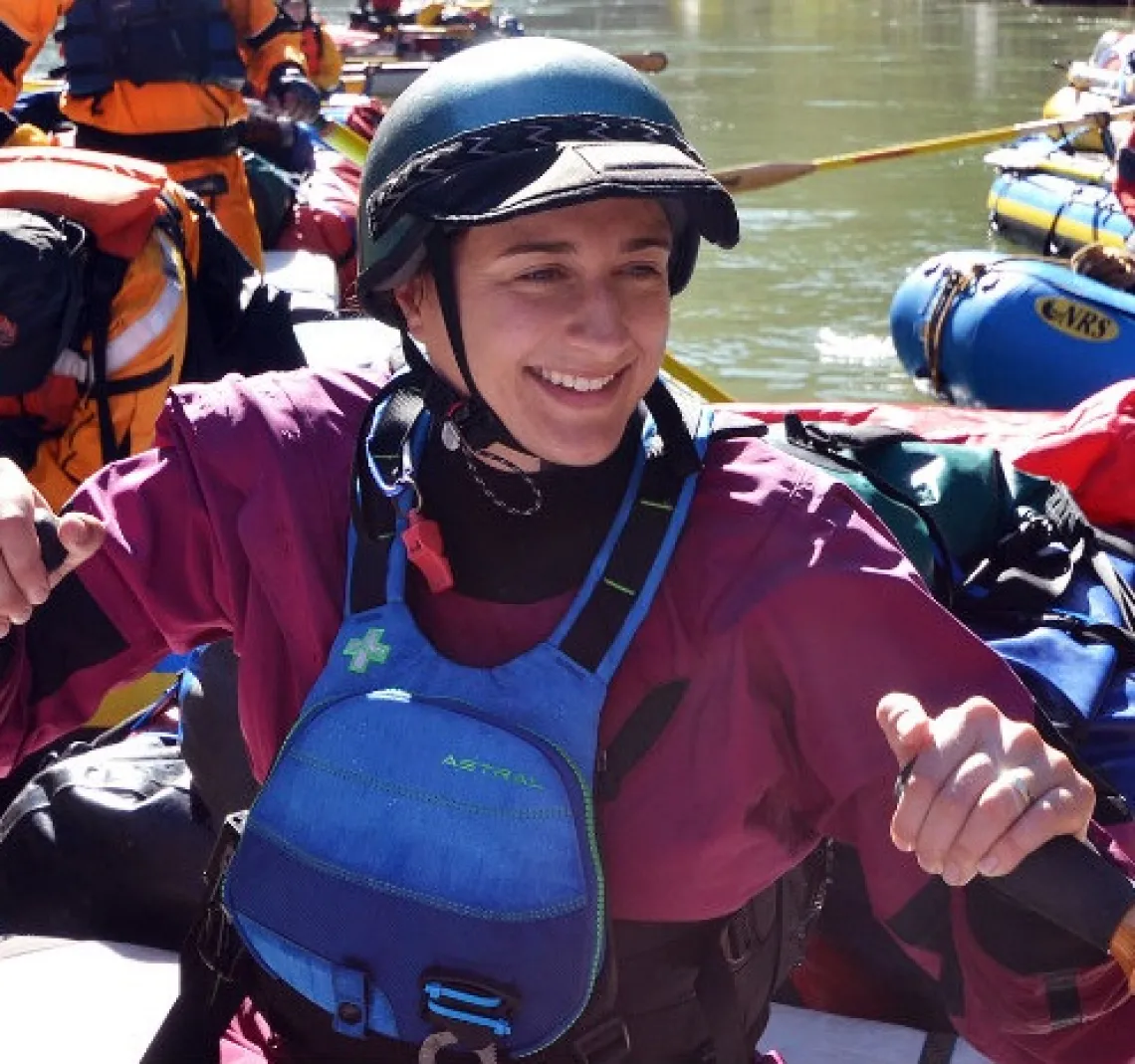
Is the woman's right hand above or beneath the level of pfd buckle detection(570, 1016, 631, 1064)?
above

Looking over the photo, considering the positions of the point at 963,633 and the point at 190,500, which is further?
the point at 190,500

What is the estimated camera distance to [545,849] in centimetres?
153

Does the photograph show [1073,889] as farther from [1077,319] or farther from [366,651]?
[1077,319]

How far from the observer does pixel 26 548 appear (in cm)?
154

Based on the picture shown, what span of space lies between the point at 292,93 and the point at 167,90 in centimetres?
89

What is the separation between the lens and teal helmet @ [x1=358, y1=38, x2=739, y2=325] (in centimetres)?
160

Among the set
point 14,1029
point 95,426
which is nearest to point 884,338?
point 95,426

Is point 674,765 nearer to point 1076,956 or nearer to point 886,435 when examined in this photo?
point 1076,956

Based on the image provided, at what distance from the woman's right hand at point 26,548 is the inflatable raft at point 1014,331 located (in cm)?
470

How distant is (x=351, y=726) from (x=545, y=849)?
0.65ft

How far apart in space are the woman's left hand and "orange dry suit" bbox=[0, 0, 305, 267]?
444cm

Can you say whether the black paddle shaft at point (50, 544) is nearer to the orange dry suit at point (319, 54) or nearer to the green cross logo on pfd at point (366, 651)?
the green cross logo on pfd at point (366, 651)

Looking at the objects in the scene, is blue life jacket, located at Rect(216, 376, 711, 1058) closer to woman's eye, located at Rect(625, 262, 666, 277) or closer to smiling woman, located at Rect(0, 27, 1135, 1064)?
smiling woman, located at Rect(0, 27, 1135, 1064)

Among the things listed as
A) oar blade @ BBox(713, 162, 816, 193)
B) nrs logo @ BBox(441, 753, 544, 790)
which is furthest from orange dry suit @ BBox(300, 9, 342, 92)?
nrs logo @ BBox(441, 753, 544, 790)
